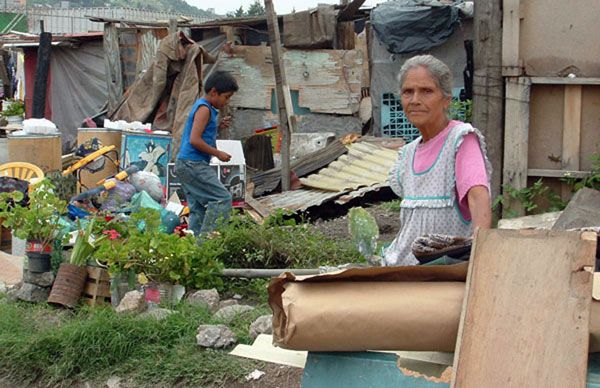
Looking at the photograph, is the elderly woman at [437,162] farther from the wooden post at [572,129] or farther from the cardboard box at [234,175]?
the cardboard box at [234,175]

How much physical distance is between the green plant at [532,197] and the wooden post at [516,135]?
29mm

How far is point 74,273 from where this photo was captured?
593cm

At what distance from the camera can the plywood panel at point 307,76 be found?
1434 cm

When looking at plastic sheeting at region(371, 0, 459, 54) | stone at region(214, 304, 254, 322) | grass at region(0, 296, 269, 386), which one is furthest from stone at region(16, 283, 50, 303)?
plastic sheeting at region(371, 0, 459, 54)

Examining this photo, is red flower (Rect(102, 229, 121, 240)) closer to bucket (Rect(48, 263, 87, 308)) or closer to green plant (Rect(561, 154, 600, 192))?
bucket (Rect(48, 263, 87, 308))

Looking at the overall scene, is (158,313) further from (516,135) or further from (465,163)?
(516,135)

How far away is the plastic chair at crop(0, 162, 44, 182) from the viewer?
988 cm

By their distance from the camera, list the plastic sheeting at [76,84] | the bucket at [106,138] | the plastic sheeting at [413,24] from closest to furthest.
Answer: the bucket at [106,138] → the plastic sheeting at [413,24] → the plastic sheeting at [76,84]

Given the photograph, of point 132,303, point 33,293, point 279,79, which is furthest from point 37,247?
point 279,79

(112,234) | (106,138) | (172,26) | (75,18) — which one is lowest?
(112,234)

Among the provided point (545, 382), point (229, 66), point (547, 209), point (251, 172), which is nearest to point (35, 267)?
point (547, 209)

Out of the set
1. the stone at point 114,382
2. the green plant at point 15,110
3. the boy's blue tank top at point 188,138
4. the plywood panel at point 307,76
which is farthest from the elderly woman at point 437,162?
the green plant at point 15,110

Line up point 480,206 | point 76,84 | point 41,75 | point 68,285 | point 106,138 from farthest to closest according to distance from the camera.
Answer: point 76,84 < point 41,75 < point 106,138 < point 68,285 < point 480,206

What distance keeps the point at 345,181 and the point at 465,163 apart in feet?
25.8
